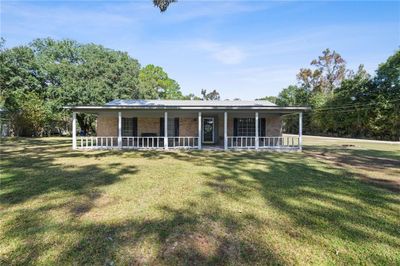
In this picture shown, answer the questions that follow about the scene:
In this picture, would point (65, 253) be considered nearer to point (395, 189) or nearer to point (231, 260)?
point (231, 260)

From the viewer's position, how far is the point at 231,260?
2.54 meters

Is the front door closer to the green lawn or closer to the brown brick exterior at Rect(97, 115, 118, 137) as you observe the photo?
the brown brick exterior at Rect(97, 115, 118, 137)

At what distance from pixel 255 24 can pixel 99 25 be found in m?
8.78

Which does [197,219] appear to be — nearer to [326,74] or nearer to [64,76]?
[64,76]

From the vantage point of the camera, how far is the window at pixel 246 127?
50.3 feet

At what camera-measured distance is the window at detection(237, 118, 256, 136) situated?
50.3 feet

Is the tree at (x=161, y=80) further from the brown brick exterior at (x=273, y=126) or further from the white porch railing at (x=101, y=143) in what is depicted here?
the brown brick exterior at (x=273, y=126)

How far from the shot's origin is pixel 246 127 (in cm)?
1538

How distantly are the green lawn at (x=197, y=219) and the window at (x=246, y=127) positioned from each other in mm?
8886

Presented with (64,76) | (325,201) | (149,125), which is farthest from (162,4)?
(64,76)

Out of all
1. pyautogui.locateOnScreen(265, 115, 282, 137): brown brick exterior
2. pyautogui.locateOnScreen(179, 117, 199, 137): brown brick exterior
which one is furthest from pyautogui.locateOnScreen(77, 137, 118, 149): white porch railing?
pyautogui.locateOnScreen(265, 115, 282, 137): brown brick exterior

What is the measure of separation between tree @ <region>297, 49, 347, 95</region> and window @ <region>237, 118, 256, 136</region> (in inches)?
1282

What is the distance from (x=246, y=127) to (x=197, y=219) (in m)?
12.3

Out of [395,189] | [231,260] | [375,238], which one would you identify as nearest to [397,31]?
[395,189]
